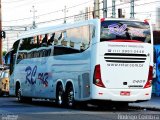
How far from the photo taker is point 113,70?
2225 cm

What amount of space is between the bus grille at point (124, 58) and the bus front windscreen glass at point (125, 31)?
573mm

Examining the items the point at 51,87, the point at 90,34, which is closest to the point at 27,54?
the point at 51,87

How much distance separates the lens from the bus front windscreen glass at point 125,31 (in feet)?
72.9

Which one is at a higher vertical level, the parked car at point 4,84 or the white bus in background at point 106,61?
the white bus in background at point 106,61

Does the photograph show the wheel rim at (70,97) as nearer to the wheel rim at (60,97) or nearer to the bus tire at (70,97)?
the bus tire at (70,97)

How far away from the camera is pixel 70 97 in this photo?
2430cm

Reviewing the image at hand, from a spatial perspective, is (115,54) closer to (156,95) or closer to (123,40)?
(123,40)

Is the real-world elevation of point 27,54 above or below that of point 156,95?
above

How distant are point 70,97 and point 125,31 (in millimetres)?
3860

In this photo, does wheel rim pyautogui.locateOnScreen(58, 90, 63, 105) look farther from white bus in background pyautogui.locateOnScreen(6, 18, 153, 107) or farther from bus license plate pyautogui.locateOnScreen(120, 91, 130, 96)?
bus license plate pyautogui.locateOnScreen(120, 91, 130, 96)

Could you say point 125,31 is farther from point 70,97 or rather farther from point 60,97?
point 60,97

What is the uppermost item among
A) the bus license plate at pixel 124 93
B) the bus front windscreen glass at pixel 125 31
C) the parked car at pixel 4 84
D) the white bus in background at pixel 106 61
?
the bus front windscreen glass at pixel 125 31

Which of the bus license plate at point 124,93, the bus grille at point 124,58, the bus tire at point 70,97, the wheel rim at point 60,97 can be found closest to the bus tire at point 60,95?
the wheel rim at point 60,97

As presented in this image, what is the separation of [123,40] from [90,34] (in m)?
1.29
